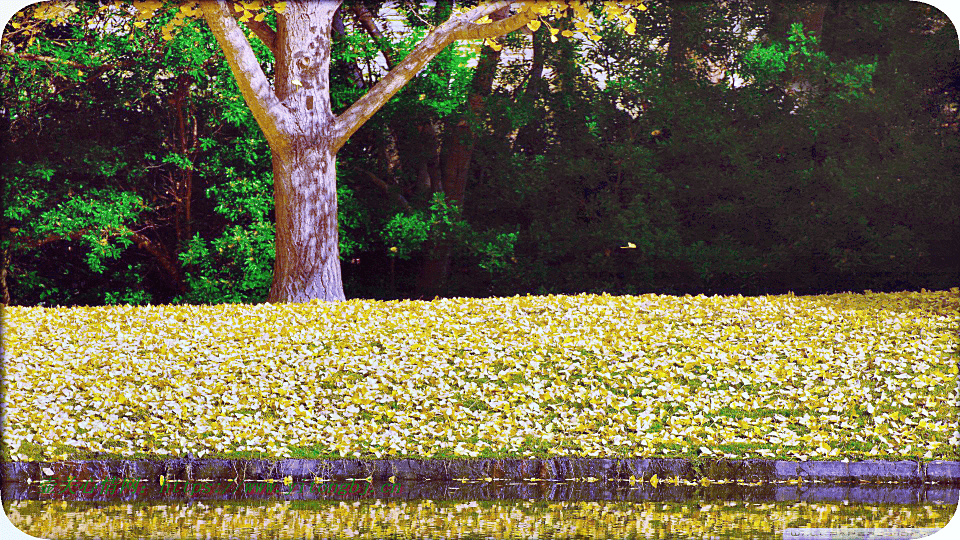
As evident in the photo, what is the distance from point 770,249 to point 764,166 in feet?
4.29

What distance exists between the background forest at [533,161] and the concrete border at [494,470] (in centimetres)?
697

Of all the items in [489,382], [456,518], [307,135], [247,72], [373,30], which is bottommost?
[456,518]

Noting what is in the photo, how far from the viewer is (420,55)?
10.2 m

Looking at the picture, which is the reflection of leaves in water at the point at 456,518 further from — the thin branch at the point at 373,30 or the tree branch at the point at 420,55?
the thin branch at the point at 373,30

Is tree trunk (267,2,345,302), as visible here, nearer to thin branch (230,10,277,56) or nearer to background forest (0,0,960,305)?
thin branch (230,10,277,56)

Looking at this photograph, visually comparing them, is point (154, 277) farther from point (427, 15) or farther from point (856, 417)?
point (856, 417)

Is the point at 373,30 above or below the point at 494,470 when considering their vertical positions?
above

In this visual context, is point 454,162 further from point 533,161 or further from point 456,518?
point 456,518

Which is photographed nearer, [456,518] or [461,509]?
[456,518]

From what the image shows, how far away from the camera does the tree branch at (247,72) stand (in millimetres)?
9344

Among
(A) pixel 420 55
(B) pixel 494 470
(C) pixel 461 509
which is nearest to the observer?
(C) pixel 461 509

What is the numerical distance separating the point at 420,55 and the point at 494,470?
6515mm

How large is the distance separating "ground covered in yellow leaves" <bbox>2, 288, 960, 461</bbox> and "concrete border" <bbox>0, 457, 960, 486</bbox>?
106 millimetres

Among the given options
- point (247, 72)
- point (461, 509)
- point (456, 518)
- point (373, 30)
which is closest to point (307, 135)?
point (247, 72)
